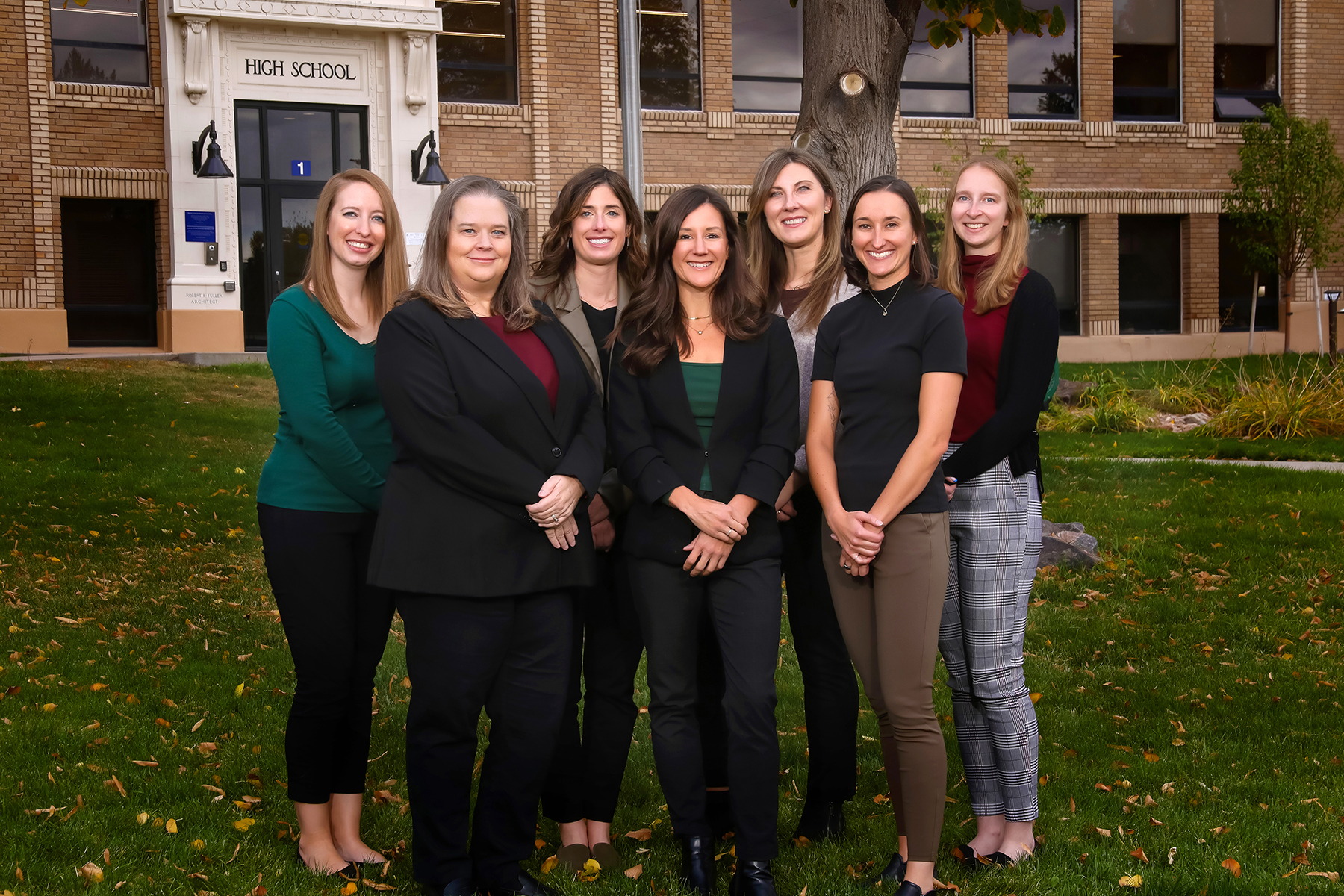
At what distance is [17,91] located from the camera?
61.1 ft

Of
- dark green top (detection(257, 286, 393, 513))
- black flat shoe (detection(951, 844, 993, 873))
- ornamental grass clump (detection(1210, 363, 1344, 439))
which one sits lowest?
black flat shoe (detection(951, 844, 993, 873))

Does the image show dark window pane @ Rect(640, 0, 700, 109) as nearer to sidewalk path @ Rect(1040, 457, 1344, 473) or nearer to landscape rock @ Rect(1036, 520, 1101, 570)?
sidewalk path @ Rect(1040, 457, 1344, 473)

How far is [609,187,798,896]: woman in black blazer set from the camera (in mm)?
3617

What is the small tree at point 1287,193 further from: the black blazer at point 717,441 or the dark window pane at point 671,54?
the black blazer at point 717,441

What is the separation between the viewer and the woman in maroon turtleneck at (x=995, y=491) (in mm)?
3736

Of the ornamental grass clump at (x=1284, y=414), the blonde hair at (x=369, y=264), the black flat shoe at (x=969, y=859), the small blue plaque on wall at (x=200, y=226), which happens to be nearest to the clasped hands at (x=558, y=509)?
the blonde hair at (x=369, y=264)

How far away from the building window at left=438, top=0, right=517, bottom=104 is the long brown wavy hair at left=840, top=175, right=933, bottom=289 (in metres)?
18.7

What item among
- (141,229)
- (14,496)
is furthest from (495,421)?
(141,229)

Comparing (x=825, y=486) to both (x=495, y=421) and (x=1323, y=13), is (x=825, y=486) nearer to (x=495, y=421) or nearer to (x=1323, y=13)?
(x=495, y=421)

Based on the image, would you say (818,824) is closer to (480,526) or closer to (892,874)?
(892,874)

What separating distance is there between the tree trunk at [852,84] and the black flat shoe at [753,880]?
5230 millimetres

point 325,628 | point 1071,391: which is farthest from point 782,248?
point 1071,391

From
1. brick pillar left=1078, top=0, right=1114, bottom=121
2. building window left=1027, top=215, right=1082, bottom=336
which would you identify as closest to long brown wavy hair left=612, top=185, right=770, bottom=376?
building window left=1027, top=215, right=1082, bottom=336

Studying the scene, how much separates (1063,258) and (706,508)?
2240 cm
